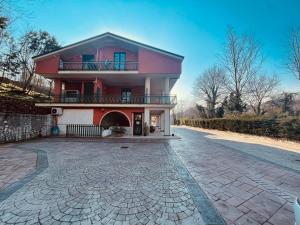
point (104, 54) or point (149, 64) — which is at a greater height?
point (104, 54)

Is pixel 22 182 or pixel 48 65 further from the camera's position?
pixel 48 65

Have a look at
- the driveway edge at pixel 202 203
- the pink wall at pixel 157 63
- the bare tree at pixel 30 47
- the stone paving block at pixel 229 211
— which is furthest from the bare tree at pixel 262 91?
the bare tree at pixel 30 47

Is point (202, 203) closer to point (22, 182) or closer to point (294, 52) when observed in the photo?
point (22, 182)

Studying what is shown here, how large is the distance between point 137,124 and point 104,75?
6.22 meters

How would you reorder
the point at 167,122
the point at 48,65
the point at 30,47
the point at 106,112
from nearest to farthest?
the point at 167,122 → the point at 106,112 → the point at 48,65 → the point at 30,47

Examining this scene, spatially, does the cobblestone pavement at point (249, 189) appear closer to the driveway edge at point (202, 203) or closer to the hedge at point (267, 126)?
the driveway edge at point (202, 203)

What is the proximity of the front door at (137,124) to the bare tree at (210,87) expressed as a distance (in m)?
22.8

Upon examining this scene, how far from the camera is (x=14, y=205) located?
289 centimetres

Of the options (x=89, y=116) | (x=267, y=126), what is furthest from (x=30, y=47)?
(x=267, y=126)

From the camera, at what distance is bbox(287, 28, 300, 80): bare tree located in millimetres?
18062

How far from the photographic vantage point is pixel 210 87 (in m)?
34.1

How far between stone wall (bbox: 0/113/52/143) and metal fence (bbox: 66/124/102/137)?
1830 mm

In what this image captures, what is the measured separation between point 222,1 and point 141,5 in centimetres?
541

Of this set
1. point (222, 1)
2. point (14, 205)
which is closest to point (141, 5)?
point (222, 1)
